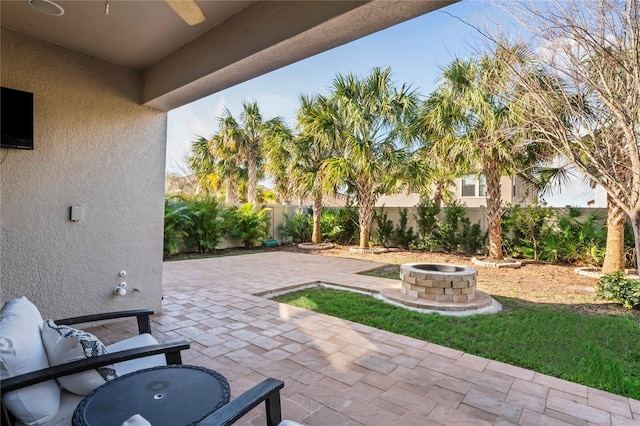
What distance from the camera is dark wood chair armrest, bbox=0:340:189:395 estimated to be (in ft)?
4.96

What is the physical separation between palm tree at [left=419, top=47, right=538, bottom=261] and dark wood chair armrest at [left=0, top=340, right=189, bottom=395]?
7.03 metres

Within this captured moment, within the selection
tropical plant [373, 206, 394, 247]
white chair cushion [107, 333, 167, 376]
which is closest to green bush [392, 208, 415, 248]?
tropical plant [373, 206, 394, 247]

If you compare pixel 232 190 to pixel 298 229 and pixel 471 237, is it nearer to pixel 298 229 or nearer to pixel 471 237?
pixel 298 229

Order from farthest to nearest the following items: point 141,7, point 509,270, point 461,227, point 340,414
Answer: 1. point 461,227
2. point 509,270
3. point 141,7
4. point 340,414

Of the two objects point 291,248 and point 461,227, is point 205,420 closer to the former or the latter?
point 461,227

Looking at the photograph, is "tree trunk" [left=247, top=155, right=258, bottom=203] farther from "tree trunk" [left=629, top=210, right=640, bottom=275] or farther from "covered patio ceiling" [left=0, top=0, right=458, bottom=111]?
"tree trunk" [left=629, top=210, right=640, bottom=275]

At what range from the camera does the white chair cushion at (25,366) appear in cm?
156

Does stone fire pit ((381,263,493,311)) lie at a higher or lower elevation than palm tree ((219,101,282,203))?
lower

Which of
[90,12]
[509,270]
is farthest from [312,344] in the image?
[509,270]

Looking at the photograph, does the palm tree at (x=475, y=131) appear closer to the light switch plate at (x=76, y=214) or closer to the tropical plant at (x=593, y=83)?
the tropical plant at (x=593, y=83)

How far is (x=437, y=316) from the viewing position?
4.68 metres

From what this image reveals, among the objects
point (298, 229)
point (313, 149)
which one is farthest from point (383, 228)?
point (313, 149)

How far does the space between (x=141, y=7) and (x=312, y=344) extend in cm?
360

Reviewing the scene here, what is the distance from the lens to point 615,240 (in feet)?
23.1
